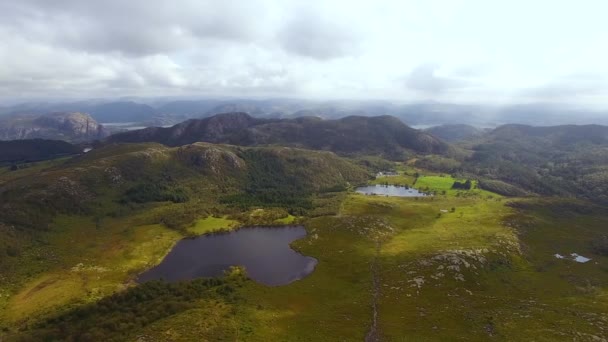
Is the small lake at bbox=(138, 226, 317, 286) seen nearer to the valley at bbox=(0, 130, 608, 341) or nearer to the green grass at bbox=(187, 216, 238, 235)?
the green grass at bbox=(187, 216, 238, 235)

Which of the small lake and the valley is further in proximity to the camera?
the small lake

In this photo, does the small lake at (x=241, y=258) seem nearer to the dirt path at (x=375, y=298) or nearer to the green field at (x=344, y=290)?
the green field at (x=344, y=290)

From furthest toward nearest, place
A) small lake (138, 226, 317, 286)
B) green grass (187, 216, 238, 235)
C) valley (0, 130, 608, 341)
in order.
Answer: green grass (187, 216, 238, 235), small lake (138, 226, 317, 286), valley (0, 130, 608, 341)

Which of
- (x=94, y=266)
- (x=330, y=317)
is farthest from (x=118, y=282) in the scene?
(x=330, y=317)

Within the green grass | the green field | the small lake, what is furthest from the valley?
the small lake

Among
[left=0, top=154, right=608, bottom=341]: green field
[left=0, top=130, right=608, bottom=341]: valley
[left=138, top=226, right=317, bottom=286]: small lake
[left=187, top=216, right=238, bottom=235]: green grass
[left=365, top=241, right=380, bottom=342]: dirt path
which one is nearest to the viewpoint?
[left=365, top=241, right=380, bottom=342]: dirt path

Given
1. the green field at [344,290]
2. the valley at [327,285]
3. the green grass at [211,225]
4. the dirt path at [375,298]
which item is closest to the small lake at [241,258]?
the green grass at [211,225]

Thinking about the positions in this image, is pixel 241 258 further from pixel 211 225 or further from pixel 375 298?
pixel 375 298

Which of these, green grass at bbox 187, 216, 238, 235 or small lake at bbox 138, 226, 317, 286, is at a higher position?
green grass at bbox 187, 216, 238, 235

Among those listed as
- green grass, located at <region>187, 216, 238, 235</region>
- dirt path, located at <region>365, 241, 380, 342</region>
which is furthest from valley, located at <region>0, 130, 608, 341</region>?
green grass, located at <region>187, 216, 238, 235</region>
